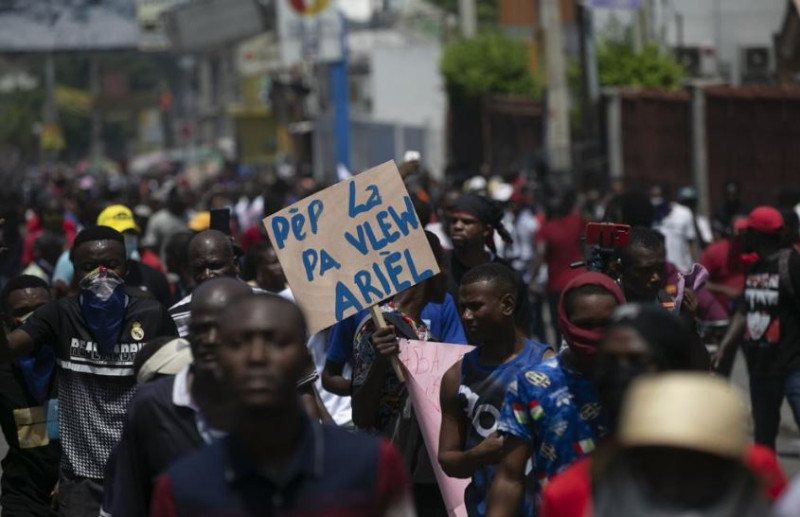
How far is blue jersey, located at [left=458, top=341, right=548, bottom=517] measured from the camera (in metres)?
5.48

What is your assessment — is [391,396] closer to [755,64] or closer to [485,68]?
[755,64]

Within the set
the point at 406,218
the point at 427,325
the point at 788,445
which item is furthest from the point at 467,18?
the point at 406,218

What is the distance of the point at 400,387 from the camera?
6629 millimetres

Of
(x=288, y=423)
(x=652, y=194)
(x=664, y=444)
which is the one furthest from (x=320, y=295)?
(x=652, y=194)

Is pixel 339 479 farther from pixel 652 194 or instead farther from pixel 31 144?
pixel 31 144

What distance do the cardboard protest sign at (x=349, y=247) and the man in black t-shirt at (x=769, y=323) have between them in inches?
106

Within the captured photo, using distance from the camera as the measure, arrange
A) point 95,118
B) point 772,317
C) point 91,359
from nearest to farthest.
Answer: point 91,359 < point 772,317 < point 95,118

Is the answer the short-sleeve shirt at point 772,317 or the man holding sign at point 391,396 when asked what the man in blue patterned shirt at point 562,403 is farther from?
the short-sleeve shirt at point 772,317

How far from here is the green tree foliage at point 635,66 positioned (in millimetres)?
30922

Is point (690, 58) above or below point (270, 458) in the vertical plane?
below

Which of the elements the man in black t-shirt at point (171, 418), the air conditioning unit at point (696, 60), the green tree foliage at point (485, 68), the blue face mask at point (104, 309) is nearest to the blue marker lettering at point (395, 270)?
the blue face mask at point (104, 309)

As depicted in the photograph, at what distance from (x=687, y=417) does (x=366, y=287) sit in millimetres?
3667

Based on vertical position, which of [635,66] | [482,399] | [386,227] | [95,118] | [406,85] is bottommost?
[95,118]

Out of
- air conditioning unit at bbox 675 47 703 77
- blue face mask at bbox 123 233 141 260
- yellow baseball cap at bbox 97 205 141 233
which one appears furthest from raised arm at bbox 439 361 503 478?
air conditioning unit at bbox 675 47 703 77
